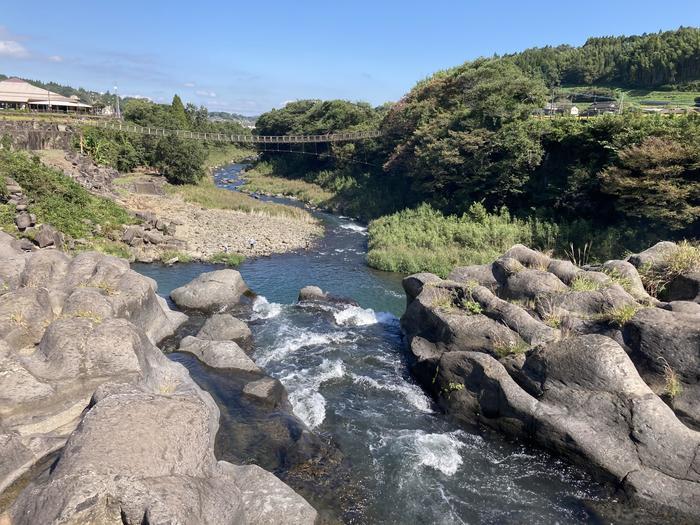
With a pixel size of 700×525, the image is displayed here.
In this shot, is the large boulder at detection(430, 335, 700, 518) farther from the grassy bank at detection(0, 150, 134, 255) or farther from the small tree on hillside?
the small tree on hillside

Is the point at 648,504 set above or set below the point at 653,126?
below

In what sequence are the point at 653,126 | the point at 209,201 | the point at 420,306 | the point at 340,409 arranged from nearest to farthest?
the point at 340,409, the point at 420,306, the point at 653,126, the point at 209,201

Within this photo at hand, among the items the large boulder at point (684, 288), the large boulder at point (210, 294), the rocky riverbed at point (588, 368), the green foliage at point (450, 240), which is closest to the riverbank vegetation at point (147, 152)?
the green foliage at point (450, 240)

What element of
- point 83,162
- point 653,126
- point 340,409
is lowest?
point 340,409

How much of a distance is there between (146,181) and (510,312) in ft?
159

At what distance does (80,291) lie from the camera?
16234mm

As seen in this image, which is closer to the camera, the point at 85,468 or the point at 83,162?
the point at 85,468

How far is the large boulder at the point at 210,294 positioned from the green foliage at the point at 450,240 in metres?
11.9

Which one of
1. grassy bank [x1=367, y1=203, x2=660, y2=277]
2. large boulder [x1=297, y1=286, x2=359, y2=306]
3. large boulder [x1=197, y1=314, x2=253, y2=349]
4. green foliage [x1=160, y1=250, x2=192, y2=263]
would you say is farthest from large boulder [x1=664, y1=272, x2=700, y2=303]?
green foliage [x1=160, y1=250, x2=192, y2=263]

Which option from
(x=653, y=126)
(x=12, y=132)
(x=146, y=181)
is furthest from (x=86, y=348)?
(x=12, y=132)

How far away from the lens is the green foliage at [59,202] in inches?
1313

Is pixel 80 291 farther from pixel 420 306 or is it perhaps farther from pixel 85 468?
pixel 420 306

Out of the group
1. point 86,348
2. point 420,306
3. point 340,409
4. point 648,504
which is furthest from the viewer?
point 420,306

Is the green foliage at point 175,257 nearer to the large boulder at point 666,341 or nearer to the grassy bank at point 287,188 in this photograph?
the grassy bank at point 287,188
